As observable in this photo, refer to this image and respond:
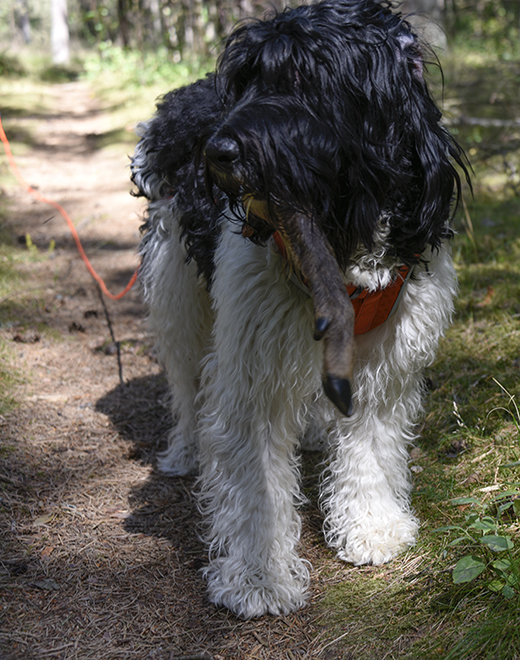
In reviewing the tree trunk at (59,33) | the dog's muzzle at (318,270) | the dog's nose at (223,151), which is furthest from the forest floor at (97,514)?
the tree trunk at (59,33)

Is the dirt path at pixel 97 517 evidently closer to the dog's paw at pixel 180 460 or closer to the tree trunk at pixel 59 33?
the dog's paw at pixel 180 460

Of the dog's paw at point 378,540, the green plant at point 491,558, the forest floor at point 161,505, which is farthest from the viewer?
the dog's paw at point 378,540

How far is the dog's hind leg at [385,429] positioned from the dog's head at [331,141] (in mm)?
369

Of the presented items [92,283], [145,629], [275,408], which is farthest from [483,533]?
[92,283]

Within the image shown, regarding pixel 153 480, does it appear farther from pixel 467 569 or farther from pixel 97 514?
pixel 467 569

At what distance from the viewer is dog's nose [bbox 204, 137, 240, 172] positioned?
1797 millimetres

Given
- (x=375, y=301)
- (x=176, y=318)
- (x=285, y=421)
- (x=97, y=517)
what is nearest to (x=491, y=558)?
(x=285, y=421)

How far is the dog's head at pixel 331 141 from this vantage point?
1.82 meters

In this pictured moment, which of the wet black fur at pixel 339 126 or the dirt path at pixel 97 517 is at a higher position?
the wet black fur at pixel 339 126

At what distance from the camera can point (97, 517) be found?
10.4ft

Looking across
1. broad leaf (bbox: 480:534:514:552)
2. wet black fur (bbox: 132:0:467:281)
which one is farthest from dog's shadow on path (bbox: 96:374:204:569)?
wet black fur (bbox: 132:0:467:281)

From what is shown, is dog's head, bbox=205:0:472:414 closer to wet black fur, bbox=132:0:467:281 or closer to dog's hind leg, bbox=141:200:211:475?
wet black fur, bbox=132:0:467:281

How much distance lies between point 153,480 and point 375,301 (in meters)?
1.92

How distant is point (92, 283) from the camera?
257 inches
